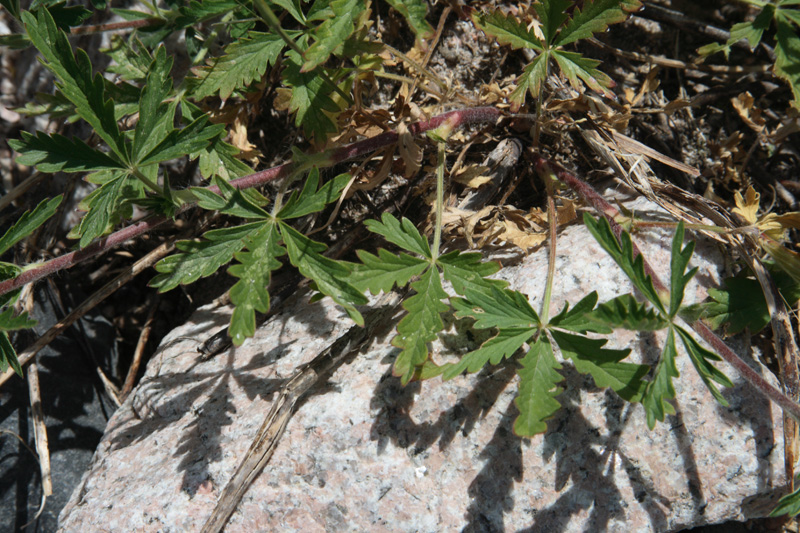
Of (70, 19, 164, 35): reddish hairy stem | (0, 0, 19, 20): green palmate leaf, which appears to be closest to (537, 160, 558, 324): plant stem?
(70, 19, 164, 35): reddish hairy stem

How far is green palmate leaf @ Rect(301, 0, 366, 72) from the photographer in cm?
218

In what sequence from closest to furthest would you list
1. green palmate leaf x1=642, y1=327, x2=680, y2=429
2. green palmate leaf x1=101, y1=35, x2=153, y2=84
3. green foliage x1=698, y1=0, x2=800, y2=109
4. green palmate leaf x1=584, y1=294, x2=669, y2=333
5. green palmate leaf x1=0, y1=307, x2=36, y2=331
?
green palmate leaf x1=584, y1=294, x2=669, y2=333 → green palmate leaf x1=642, y1=327, x2=680, y2=429 → green palmate leaf x1=0, y1=307, x2=36, y2=331 → green foliage x1=698, y1=0, x2=800, y2=109 → green palmate leaf x1=101, y1=35, x2=153, y2=84

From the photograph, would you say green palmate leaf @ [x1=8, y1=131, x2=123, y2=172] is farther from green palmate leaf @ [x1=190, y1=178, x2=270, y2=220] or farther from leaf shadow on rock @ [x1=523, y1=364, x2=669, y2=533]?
leaf shadow on rock @ [x1=523, y1=364, x2=669, y2=533]

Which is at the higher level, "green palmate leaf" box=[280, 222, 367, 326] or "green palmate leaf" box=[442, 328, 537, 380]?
"green palmate leaf" box=[280, 222, 367, 326]

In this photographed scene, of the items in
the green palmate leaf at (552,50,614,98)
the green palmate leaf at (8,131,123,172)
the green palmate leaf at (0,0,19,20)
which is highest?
the green palmate leaf at (0,0,19,20)

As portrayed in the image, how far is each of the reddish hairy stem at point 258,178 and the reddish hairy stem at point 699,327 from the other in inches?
17.6

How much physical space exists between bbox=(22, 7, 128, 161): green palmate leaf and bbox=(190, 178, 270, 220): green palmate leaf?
0.39 metres

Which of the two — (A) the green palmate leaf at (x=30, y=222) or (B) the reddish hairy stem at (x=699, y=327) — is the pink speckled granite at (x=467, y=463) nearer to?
(B) the reddish hairy stem at (x=699, y=327)

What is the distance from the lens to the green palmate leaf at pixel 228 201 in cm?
222

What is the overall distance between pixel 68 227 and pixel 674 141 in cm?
379

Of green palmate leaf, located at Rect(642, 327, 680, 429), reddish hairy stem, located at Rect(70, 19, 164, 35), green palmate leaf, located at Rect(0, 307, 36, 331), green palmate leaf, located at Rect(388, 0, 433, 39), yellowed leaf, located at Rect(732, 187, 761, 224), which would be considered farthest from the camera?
reddish hairy stem, located at Rect(70, 19, 164, 35)

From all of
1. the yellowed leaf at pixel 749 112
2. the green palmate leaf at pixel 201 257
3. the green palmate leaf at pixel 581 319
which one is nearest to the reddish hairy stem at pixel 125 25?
the green palmate leaf at pixel 201 257

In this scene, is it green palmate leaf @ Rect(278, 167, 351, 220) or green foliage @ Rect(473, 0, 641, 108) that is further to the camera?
A: green foliage @ Rect(473, 0, 641, 108)

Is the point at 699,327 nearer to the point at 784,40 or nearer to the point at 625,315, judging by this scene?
the point at 625,315
